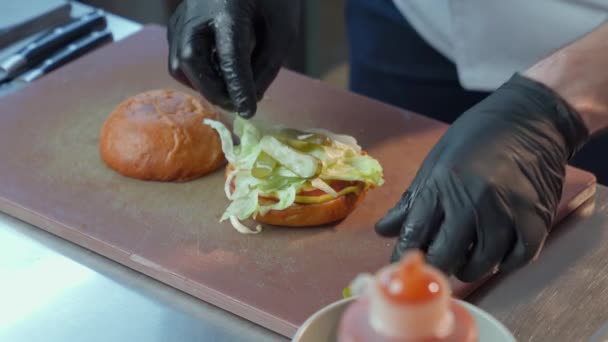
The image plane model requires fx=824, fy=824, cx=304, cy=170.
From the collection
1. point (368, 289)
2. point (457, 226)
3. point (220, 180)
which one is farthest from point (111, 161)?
point (368, 289)

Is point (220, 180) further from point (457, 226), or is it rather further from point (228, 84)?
point (457, 226)

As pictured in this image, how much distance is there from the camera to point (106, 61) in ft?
6.79

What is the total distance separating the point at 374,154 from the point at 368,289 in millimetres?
1073

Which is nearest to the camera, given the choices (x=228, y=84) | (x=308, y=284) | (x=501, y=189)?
(x=501, y=189)

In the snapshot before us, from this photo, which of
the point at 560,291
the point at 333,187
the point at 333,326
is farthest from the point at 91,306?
the point at 560,291

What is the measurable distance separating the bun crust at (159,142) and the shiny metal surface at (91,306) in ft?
0.75

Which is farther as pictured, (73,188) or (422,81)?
(422,81)

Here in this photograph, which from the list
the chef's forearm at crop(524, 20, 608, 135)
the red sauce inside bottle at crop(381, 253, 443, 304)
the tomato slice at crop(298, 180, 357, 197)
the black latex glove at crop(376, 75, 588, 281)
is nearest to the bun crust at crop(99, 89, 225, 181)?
the tomato slice at crop(298, 180, 357, 197)

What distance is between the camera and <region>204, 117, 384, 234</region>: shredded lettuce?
→ 1518 millimetres

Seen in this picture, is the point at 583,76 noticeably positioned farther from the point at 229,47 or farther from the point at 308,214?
the point at 229,47

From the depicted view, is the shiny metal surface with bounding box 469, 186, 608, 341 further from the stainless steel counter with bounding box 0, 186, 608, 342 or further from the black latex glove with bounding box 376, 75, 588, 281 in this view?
the black latex glove with bounding box 376, 75, 588, 281

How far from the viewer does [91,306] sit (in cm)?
136

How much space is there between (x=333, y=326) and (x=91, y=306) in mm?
592

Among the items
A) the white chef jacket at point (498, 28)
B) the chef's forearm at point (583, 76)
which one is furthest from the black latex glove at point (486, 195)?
the white chef jacket at point (498, 28)
